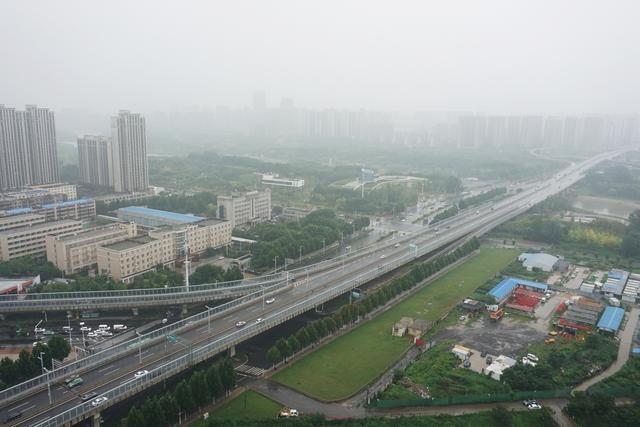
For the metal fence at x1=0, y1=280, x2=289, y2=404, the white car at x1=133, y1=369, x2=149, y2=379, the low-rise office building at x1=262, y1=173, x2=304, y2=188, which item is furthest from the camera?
the low-rise office building at x1=262, y1=173, x2=304, y2=188

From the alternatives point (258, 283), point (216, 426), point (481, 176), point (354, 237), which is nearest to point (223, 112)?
point (481, 176)

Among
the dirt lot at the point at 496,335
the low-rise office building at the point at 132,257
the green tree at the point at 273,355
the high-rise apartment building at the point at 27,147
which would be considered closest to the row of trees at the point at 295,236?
the low-rise office building at the point at 132,257

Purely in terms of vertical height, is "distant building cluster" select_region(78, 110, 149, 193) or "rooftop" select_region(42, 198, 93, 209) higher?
"distant building cluster" select_region(78, 110, 149, 193)

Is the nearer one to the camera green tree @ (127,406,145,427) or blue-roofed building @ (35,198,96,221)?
green tree @ (127,406,145,427)

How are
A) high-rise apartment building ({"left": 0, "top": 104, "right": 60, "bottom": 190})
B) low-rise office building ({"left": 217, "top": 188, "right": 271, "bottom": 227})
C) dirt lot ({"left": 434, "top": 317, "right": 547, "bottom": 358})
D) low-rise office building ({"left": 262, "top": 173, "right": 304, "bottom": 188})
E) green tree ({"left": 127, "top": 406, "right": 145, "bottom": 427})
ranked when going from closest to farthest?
green tree ({"left": 127, "top": 406, "right": 145, "bottom": 427})
dirt lot ({"left": 434, "top": 317, "right": 547, "bottom": 358})
low-rise office building ({"left": 217, "top": 188, "right": 271, "bottom": 227})
high-rise apartment building ({"left": 0, "top": 104, "right": 60, "bottom": 190})
low-rise office building ({"left": 262, "top": 173, "right": 304, "bottom": 188})

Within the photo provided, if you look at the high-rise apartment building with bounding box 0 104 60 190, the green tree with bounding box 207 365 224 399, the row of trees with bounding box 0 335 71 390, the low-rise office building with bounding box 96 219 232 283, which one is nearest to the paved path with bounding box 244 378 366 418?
the green tree with bounding box 207 365 224 399

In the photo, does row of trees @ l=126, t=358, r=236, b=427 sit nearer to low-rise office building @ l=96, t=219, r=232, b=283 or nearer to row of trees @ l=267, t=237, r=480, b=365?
row of trees @ l=267, t=237, r=480, b=365

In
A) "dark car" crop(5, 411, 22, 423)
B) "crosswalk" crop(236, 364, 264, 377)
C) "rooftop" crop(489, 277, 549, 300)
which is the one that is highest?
"dark car" crop(5, 411, 22, 423)
